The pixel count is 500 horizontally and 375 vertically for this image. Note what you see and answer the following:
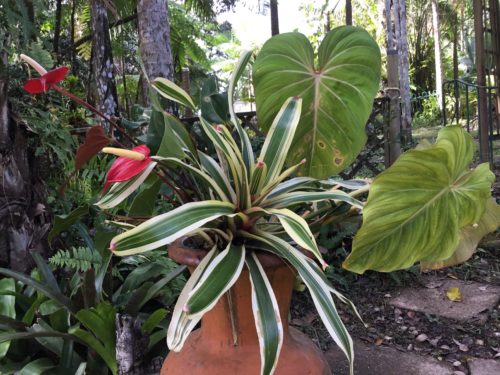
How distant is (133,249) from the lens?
90cm

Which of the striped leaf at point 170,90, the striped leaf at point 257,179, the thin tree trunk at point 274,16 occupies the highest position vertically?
the thin tree trunk at point 274,16

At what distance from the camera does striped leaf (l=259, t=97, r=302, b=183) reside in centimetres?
117

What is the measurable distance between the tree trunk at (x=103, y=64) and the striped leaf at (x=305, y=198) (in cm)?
298

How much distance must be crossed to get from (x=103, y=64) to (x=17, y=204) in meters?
2.13

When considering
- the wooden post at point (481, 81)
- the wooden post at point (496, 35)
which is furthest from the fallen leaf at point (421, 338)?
the wooden post at point (496, 35)

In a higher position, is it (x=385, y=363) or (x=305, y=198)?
(x=305, y=198)

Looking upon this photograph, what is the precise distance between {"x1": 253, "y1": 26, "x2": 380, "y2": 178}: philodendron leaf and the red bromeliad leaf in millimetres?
439

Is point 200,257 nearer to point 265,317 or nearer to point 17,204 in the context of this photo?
point 265,317

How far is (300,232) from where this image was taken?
37.8 inches

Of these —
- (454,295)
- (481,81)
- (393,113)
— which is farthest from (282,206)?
(481,81)

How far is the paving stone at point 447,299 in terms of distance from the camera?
2502 mm

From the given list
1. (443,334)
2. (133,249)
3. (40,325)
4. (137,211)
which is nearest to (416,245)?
(133,249)

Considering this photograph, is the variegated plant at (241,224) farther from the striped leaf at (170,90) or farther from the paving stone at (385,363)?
the paving stone at (385,363)

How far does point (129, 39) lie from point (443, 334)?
26.9 ft
